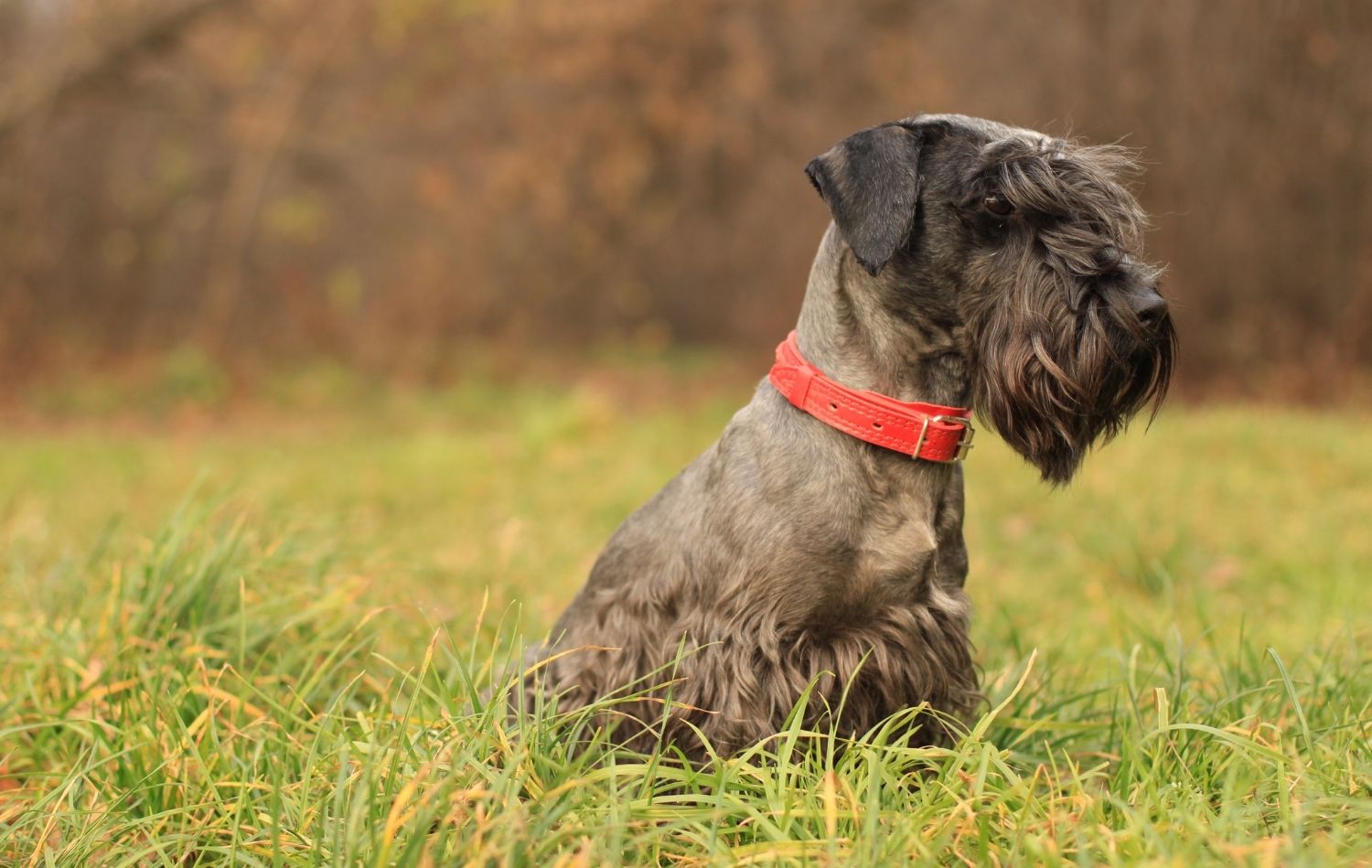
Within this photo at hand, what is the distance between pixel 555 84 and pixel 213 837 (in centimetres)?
1337

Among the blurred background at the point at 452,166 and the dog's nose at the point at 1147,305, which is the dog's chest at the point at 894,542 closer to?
the dog's nose at the point at 1147,305

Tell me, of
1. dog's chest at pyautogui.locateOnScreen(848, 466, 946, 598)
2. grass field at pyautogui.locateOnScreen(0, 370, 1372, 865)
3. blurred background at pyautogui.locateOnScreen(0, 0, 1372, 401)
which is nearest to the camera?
grass field at pyautogui.locateOnScreen(0, 370, 1372, 865)

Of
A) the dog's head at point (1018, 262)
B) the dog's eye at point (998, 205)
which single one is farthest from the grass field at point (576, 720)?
the dog's eye at point (998, 205)

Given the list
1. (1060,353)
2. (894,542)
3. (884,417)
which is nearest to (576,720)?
(894,542)

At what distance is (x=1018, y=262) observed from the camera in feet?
7.72

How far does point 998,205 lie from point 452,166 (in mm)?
13630

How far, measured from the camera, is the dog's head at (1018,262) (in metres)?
2.30

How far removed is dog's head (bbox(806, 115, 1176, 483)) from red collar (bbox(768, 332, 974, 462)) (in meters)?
0.09

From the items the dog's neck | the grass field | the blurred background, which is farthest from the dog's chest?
the blurred background

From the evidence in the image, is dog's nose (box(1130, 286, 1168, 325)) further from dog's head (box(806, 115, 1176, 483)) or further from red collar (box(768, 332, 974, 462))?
red collar (box(768, 332, 974, 462))

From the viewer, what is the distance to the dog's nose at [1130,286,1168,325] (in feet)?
7.43

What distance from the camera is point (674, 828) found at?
6.70ft

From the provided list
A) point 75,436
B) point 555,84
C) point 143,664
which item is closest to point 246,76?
point 555,84

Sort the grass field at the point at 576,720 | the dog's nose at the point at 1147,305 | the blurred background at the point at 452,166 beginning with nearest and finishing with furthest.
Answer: the grass field at the point at 576,720, the dog's nose at the point at 1147,305, the blurred background at the point at 452,166
